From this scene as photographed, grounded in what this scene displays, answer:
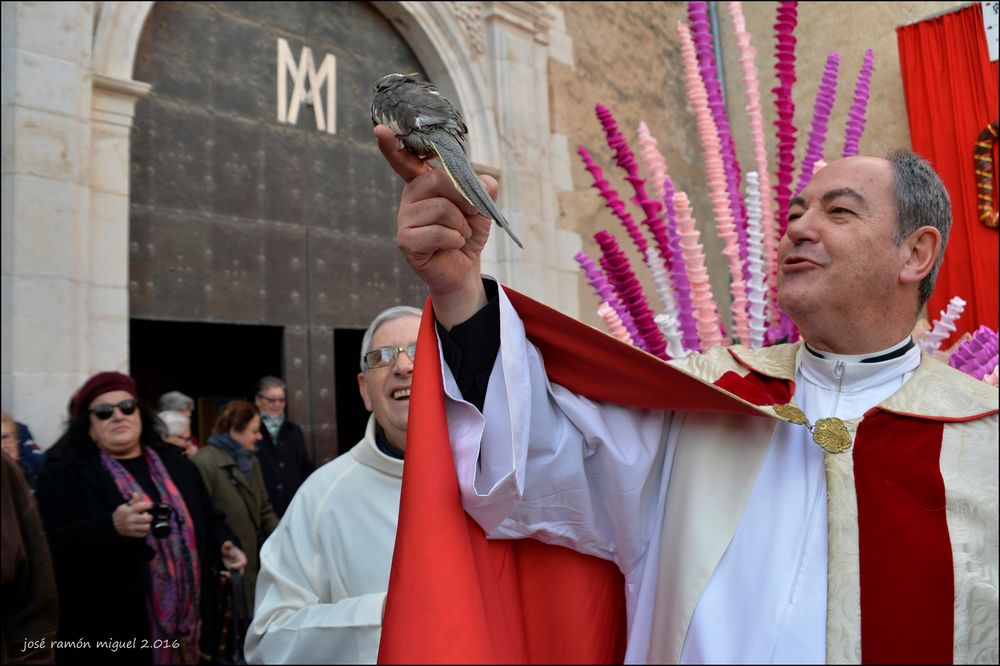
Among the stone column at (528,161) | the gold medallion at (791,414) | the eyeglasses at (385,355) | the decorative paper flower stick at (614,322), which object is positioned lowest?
the gold medallion at (791,414)

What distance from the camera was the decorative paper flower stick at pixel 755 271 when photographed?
2.73 m

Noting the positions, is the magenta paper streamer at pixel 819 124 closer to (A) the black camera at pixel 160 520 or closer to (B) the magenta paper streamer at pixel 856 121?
(B) the magenta paper streamer at pixel 856 121

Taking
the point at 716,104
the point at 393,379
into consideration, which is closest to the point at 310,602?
the point at 393,379

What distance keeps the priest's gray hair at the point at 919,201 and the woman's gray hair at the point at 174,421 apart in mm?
4460

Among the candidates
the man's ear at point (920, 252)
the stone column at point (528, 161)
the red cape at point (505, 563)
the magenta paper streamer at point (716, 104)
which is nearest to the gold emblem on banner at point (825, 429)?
the red cape at point (505, 563)

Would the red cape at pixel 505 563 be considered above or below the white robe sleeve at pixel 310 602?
above

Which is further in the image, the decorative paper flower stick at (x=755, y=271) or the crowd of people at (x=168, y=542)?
the decorative paper flower stick at (x=755, y=271)

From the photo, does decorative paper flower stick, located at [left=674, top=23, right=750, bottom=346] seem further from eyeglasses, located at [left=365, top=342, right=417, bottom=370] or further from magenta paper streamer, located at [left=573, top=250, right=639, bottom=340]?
eyeglasses, located at [left=365, top=342, right=417, bottom=370]

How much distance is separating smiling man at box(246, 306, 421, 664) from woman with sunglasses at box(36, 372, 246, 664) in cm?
98

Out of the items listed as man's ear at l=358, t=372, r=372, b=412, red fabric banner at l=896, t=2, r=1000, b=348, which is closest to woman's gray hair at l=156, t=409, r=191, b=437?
man's ear at l=358, t=372, r=372, b=412

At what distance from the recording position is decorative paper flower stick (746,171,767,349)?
108 inches

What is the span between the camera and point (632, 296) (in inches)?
107

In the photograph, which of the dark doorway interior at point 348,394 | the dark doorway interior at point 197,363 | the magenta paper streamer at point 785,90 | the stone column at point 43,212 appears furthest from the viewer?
the dark doorway interior at point 348,394

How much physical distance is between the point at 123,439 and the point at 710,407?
276 centimetres
